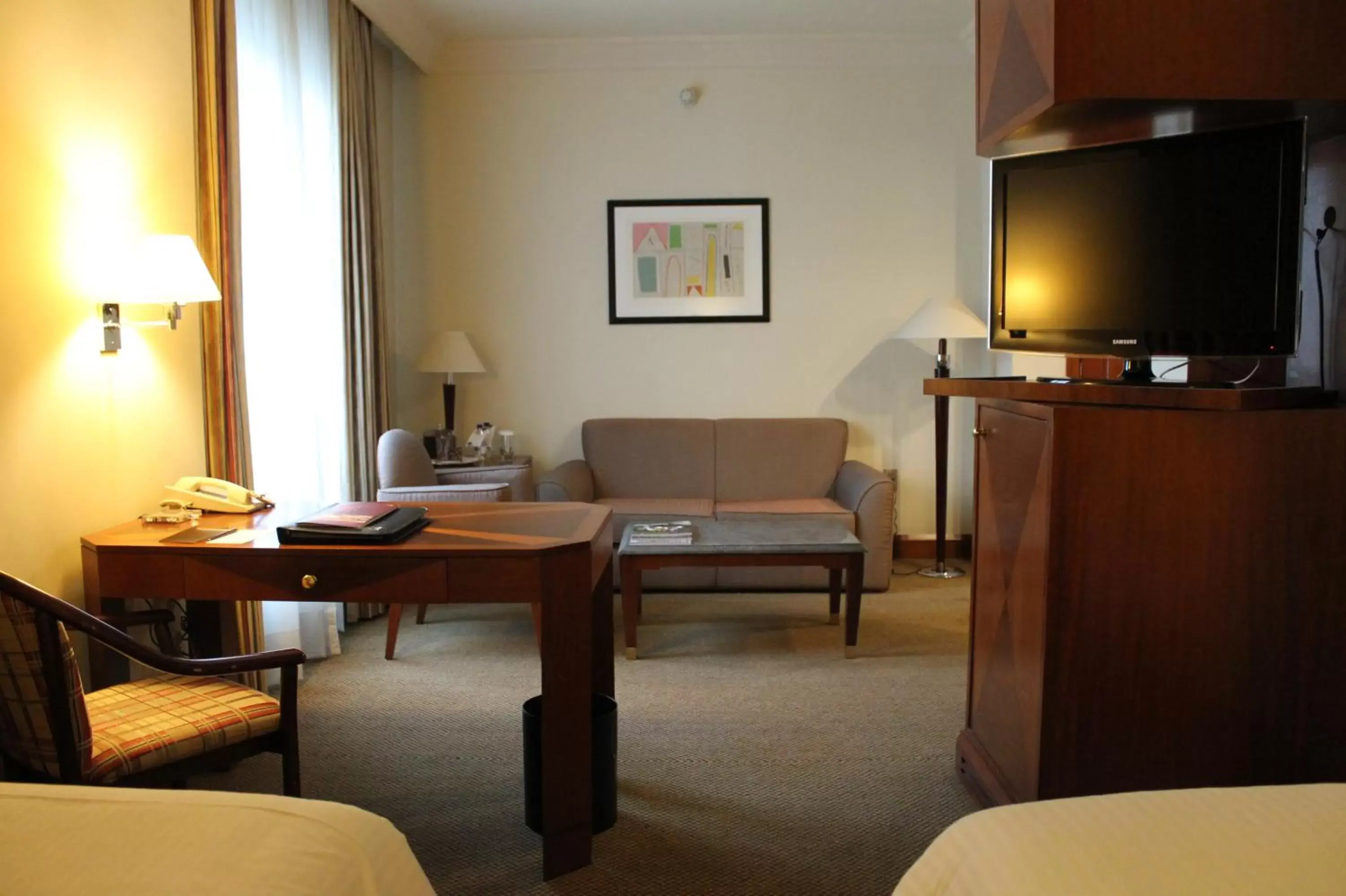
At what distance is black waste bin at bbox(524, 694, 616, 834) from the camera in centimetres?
276

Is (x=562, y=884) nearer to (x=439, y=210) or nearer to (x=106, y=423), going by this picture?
(x=106, y=423)

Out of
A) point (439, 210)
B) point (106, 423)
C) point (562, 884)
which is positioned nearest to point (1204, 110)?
point (562, 884)

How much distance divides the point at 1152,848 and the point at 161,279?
2.62 meters

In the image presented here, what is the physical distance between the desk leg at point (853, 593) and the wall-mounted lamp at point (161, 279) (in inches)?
97.4

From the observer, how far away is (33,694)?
2.03 meters

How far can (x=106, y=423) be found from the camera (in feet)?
9.59

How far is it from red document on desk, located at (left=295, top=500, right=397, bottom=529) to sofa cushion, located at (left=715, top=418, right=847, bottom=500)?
3.09 meters

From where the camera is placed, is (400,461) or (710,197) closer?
(400,461)

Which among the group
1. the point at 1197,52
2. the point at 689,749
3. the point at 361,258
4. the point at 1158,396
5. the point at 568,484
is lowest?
the point at 689,749

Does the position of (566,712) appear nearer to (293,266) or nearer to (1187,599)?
(1187,599)

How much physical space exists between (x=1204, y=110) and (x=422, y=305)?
449cm

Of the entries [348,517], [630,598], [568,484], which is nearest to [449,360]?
[568,484]

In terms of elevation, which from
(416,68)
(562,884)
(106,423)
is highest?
(416,68)

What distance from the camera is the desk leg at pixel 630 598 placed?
428cm
